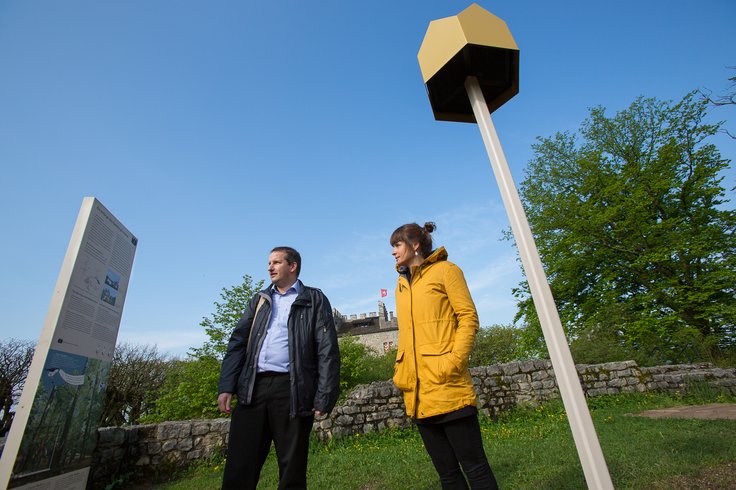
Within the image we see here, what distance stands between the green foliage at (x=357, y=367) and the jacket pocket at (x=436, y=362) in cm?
1057

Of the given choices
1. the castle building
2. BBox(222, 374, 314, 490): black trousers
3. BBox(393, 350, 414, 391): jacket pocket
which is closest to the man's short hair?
BBox(222, 374, 314, 490): black trousers

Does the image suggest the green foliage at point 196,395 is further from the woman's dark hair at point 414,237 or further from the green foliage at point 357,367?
the woman's dark hair at point 414,237

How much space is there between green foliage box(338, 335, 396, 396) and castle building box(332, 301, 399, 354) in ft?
53.7

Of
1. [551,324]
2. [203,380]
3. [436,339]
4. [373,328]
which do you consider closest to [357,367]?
[203,380]

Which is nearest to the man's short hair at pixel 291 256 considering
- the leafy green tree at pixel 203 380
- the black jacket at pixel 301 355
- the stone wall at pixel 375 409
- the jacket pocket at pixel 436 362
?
the black jacket at pixel 301 355

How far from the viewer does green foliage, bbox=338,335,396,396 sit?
13.6 meters

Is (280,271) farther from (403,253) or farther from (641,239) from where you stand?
(641,239)

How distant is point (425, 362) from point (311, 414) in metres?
0.95

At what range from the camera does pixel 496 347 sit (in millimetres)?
22828

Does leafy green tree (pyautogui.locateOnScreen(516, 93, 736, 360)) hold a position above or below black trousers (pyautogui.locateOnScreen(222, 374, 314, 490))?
above

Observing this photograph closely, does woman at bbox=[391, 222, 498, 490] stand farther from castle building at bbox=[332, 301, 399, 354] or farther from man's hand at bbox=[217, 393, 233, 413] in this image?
castle building at bbox=[332, 301, 399, 354]

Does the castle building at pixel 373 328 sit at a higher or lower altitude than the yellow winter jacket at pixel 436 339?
higher

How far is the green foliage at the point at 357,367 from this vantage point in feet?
44.6

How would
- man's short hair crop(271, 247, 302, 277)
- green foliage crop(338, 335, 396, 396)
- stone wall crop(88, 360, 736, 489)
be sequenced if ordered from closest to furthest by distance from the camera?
man's short hair crop(271, 247, 302, 277)
stone wall crop(88, 360, 736, 489)
green foliage crop(338, 335, 396, 396)
